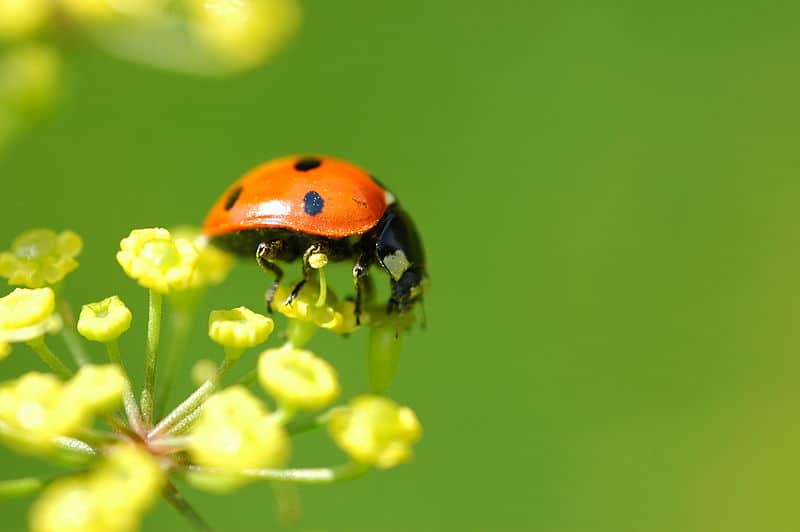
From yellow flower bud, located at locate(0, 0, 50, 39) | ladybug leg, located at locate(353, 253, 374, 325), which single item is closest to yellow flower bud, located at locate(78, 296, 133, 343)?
ladybug leg, located at locate(353, 253, 374, 325)

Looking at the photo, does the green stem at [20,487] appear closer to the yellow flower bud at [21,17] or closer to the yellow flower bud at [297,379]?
the yellow flower bud at [297,379]

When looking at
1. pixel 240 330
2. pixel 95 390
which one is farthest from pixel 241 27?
pixel 95 390

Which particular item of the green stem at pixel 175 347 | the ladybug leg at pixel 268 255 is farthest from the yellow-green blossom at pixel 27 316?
the ladybug leg at pixel 268 255

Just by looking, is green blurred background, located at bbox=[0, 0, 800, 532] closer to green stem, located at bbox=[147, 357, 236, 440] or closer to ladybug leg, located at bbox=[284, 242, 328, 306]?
ladybug leg, located at bbox=[284, 242, 328, 306]

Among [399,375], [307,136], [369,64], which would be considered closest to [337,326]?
[399,375]

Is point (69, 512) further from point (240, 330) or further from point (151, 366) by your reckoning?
point (240, 330)

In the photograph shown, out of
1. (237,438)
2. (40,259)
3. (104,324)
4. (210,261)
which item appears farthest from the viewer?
(210,261)
